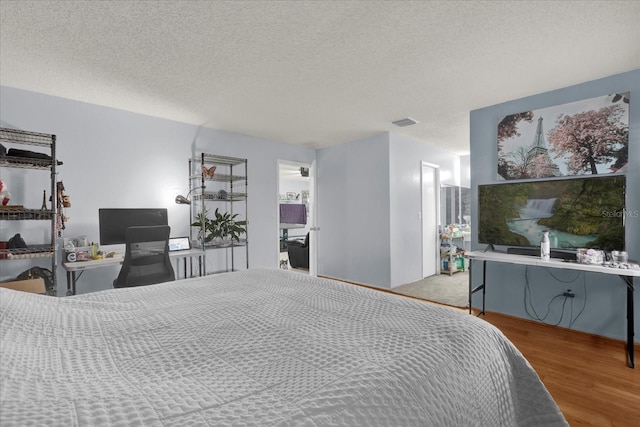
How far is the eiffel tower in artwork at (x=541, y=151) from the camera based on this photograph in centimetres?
Result: 314

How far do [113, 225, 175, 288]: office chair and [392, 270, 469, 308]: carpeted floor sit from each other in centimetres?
324

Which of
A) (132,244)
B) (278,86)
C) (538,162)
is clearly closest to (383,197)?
(538,162)

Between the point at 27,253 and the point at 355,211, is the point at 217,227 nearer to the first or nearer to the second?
the point at 27,253

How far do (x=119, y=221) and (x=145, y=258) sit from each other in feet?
2.57

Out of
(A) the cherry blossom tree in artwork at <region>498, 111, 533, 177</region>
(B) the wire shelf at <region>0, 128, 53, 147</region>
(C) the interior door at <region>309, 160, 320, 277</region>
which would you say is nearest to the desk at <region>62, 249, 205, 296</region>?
(B) the wire shelf at <region>0, 128, 53, 147</region>

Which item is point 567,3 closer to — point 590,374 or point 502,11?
point 502,11

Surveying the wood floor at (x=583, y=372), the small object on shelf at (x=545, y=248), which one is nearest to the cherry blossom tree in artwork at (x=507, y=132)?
the small object on shelf at (x=545, y=248)

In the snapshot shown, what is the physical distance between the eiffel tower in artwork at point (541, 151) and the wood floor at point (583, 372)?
5.45ft

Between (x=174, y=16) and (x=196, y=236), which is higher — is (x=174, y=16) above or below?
above

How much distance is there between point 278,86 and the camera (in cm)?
298

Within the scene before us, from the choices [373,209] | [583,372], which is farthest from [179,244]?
[583,372]

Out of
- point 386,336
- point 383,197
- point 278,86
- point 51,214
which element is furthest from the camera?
point 383,197

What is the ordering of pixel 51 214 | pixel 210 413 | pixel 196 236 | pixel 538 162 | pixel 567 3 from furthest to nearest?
pixel 196 236 → pixel 538 162 → pixel 51 214 → pixel 567 3 → pixel 210 413

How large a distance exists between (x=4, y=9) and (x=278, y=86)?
1.93 m
